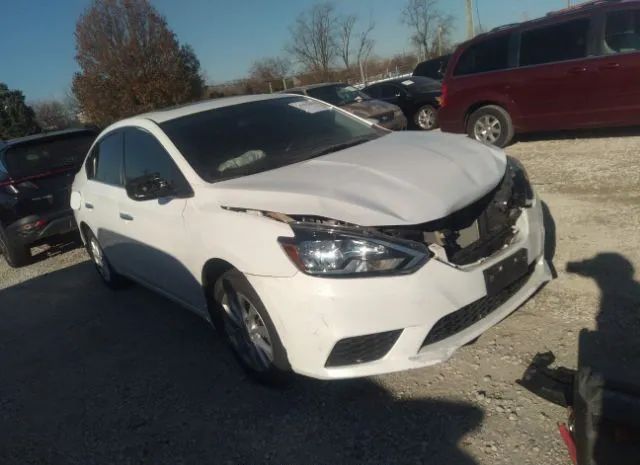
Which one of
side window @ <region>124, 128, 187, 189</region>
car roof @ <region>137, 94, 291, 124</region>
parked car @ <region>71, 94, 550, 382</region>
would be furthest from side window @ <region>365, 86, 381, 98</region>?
side window @ <region>124, 128, 187, 189</region>

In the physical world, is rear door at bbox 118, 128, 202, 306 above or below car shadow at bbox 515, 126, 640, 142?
above

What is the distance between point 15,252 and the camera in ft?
21.2

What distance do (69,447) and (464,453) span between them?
2078mm

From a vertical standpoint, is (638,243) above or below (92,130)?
below

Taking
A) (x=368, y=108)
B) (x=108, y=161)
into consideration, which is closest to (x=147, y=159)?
(x=108, y=161)

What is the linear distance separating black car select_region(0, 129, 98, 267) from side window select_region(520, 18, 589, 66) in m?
6.33

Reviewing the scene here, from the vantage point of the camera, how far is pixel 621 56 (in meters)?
6.56

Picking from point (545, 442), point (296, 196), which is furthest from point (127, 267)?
point (545, 442)

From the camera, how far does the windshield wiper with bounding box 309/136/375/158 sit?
3.43m

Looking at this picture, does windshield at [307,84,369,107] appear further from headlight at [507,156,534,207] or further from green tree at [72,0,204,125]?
green tree at [72,0,204,125]

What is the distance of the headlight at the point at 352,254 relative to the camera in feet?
7.79

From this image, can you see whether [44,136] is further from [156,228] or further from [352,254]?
[352,254]

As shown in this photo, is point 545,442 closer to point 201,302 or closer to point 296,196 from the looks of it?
point 296,196

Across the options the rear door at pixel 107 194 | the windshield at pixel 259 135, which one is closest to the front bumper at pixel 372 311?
the windshield at pixel 259 135
